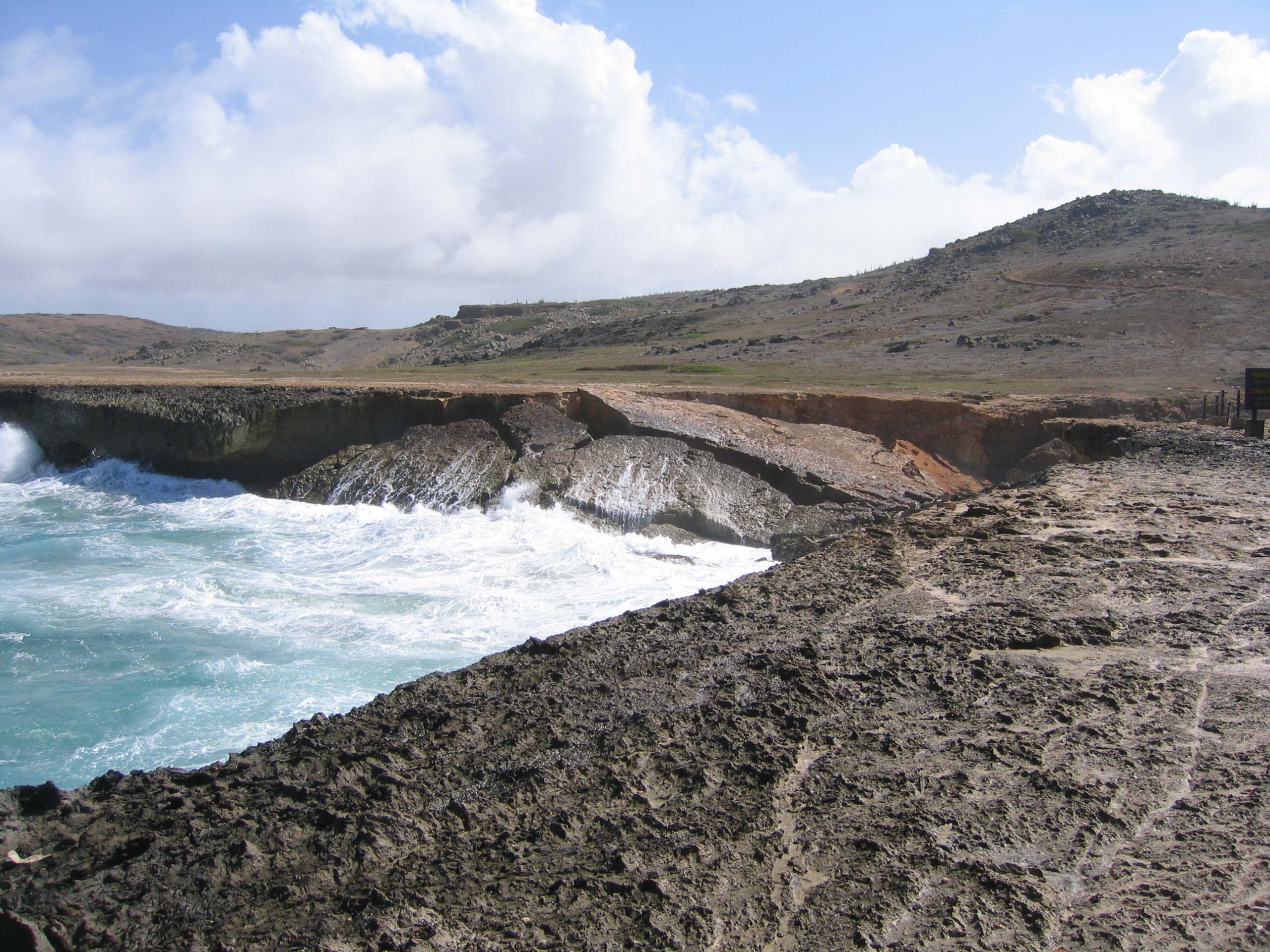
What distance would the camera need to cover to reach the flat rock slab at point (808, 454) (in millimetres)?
13125

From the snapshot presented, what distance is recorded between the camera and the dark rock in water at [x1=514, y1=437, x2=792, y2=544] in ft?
41.8

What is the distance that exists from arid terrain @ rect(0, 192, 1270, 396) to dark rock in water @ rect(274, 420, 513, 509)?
3.88 metres

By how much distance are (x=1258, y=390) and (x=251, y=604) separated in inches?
575

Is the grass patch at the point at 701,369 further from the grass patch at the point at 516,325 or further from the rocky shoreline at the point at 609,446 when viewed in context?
the grass patch at the point at 516,325

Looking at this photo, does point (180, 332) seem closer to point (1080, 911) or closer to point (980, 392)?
point (980, 392)

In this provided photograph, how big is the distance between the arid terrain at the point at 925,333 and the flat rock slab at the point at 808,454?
150 inches

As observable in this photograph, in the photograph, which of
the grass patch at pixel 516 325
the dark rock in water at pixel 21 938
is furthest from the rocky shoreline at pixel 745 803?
the grass patch at pixel 516 325

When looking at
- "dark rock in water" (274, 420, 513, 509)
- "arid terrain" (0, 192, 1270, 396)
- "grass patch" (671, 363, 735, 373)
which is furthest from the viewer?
"grass patch" (671, 363, 735, 373)

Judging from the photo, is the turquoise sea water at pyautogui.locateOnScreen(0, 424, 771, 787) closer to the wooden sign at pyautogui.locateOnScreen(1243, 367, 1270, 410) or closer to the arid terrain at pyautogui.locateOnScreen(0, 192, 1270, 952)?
the arid terrain at pyautogui.locateOnScreen(0, 192, 1270, 952)

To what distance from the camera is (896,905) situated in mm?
2775

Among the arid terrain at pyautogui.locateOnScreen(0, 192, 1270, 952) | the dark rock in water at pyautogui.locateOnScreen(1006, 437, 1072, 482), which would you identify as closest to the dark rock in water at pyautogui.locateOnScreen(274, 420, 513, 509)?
the arid terrain at pyautogui.locateOnScreen(0, 192, 1270, 952)

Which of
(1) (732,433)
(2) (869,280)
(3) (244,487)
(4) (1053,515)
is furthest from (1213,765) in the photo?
(2) (869,280)

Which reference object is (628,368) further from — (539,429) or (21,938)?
(21,938)

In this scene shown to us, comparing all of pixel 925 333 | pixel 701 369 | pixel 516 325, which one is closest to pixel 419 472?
pixel 701 369
